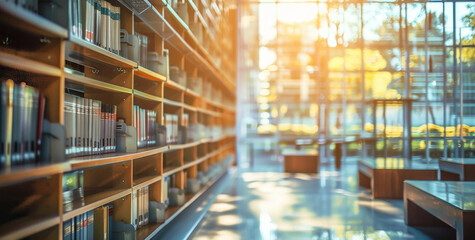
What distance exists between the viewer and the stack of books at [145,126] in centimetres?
267

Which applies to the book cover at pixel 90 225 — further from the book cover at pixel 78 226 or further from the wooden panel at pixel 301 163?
the wooden panel at pixel 301 163

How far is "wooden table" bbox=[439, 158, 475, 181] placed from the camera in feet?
12.1

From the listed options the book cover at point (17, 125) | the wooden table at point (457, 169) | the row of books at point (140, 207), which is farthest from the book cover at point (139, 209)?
the wooden table at point (457, 169)

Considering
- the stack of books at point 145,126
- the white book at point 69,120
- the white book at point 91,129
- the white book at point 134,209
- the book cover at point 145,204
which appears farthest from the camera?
the book cover at point 145,204

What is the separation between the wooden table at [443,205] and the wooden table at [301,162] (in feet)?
14.0

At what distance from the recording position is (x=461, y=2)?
12.6 ft

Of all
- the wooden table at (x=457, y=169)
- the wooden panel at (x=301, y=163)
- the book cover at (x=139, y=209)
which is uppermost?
the wooden table at (x=457, y=169)

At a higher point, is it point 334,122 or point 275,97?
point 275,97

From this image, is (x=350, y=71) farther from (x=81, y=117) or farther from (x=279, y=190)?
(x=81, y=117)

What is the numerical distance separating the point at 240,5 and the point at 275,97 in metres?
2.40

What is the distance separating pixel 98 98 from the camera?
2447mm

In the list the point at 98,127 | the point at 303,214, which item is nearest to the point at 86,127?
the point at 98,127

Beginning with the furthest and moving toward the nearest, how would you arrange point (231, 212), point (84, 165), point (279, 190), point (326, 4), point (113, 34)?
point (326, 4)
point (279, 190)
point (231, 212)
point (113, 34)
point (84, 165)

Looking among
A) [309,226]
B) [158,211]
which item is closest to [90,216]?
[158,211]
